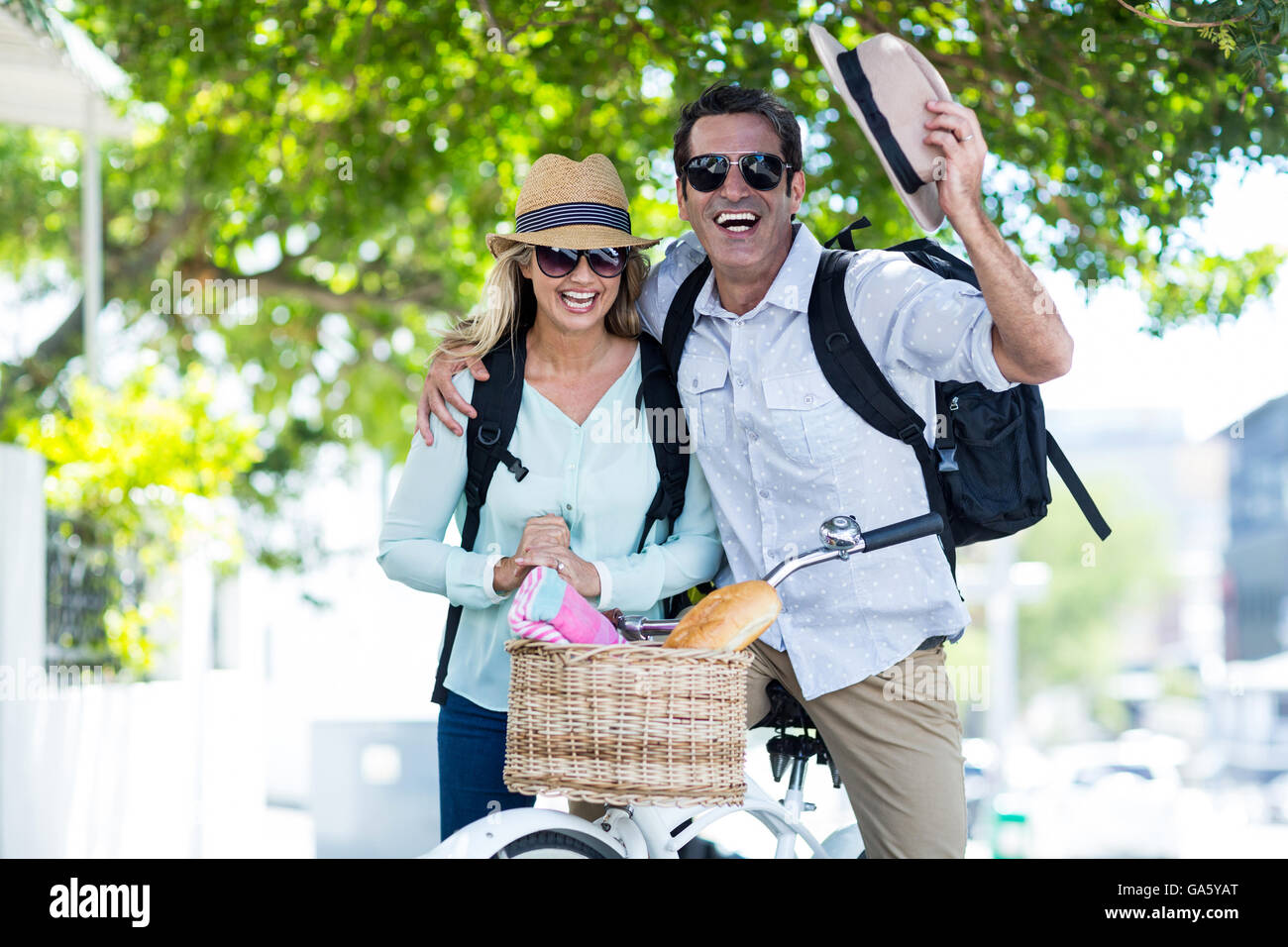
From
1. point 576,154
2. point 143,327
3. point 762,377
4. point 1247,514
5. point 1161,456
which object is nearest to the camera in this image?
point 762,377

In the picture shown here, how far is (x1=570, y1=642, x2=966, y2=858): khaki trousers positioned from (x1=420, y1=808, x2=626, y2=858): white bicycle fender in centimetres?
27

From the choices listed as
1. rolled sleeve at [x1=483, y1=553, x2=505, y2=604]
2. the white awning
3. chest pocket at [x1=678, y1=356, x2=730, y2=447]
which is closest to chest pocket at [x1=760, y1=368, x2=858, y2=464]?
chest pocket at [x1=678, y1=356, x2=730, y2=447]

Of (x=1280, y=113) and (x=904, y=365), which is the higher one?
(x=1280, y=113)

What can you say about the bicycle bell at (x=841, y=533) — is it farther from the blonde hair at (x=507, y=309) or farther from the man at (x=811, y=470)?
the blonde hair at (x=507, y=309)

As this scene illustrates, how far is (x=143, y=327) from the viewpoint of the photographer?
1447 centimetres

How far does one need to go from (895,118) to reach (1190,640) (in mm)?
73477

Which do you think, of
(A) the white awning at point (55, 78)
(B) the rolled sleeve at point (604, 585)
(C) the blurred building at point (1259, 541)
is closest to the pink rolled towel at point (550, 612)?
(B) the rolled sleeve at point (604, 585)

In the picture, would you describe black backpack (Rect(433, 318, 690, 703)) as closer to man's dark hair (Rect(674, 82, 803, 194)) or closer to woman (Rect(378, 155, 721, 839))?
woman (Rect(378, 155, 721, 839))

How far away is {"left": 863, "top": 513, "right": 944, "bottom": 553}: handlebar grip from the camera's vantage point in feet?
9.45

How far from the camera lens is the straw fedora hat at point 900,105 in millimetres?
2863
